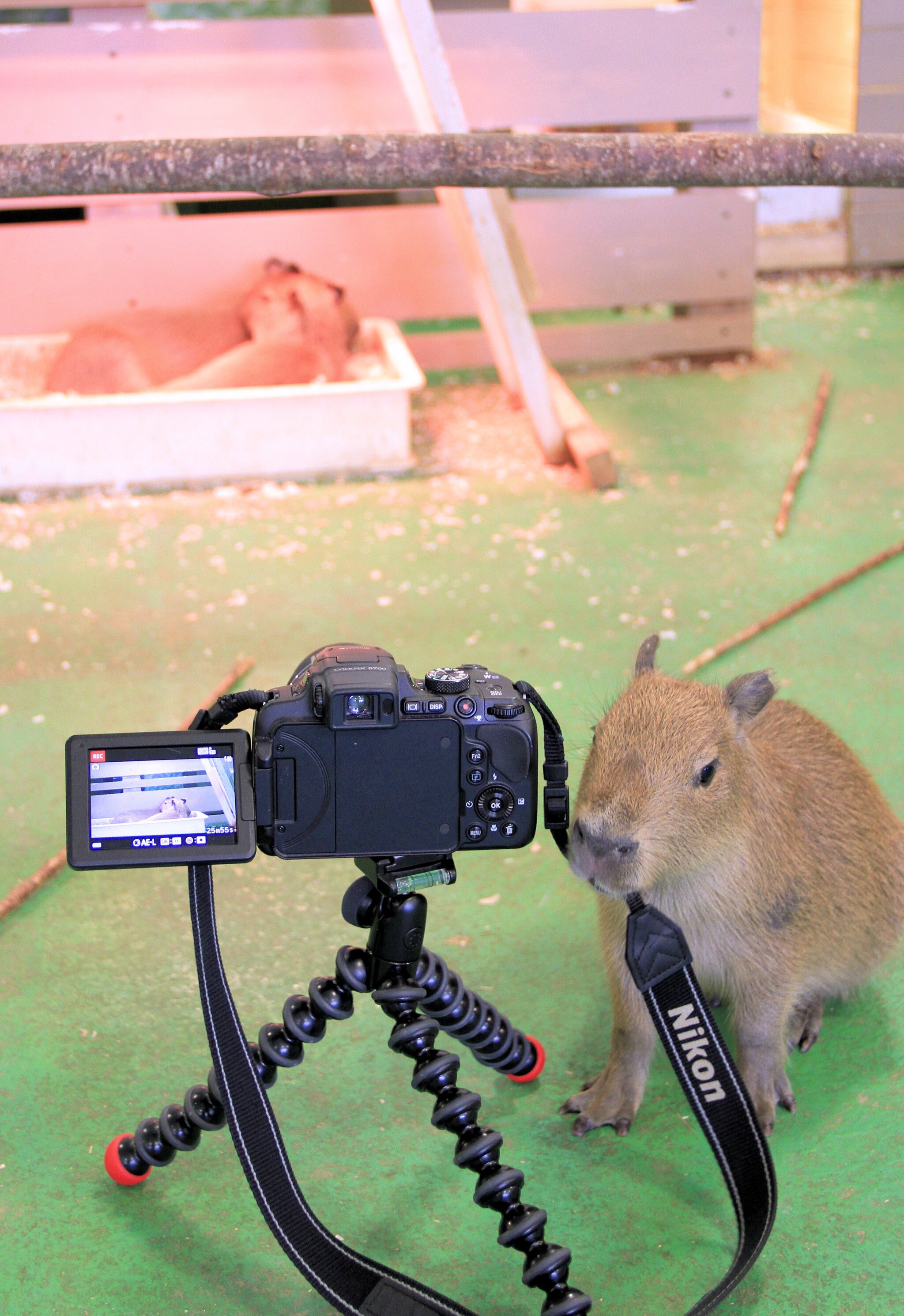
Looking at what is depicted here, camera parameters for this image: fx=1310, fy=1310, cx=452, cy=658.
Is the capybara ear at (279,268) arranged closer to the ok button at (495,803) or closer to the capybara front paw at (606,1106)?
the capybara front paw at (606,1106)

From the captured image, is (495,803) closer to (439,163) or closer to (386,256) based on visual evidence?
(439,163)

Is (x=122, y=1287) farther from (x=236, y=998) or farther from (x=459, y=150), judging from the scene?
(x=459, y=150)

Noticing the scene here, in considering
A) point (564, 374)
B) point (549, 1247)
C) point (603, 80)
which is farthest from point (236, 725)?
point (603, 80)

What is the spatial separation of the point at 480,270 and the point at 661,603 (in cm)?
166

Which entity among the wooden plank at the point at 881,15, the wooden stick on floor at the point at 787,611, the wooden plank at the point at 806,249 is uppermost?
the wooden plank at the point at 881,15

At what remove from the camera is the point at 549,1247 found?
5.05 ft

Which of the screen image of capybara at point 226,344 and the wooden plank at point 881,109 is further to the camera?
the wooden plank at point 881,109

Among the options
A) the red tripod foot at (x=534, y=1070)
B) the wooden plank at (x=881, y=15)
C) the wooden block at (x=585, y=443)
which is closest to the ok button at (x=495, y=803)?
the red tripod foot at (x=534, y=1070)

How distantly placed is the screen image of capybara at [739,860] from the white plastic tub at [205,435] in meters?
2.68

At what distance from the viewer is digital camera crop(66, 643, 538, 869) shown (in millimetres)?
1411

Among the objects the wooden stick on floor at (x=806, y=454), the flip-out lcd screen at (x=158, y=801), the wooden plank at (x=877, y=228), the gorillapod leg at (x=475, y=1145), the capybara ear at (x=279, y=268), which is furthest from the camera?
the wooden plank at (x=877, y=228)

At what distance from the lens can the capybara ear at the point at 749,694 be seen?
180cm

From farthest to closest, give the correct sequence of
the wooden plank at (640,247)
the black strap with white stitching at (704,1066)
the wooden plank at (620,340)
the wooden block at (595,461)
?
the wooden plank at (620,340), the wooden plank at (640,247), the wooden block at (595,461), the black strap with white stitching at (704,1066)

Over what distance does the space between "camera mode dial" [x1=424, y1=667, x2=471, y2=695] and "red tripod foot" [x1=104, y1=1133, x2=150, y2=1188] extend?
80 cm
